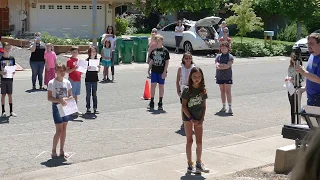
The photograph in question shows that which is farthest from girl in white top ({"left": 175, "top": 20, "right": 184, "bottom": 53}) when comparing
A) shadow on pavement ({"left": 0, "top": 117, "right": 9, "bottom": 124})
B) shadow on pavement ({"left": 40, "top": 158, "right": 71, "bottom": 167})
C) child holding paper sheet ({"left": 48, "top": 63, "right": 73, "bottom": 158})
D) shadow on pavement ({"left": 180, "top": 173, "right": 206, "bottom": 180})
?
shadow on pavement ({"left": 180, "top": 173, "right": 206, "bottom": 180})

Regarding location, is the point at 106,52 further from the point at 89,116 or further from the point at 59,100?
the point at 59,100

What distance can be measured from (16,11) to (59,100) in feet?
83.4

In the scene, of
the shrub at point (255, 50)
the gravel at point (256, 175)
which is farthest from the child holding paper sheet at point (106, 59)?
the gravel at point (256, 175)

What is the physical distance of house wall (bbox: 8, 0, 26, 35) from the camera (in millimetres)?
33384

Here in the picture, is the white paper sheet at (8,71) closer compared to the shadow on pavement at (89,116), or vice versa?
the shadow on pavement at (89,116)

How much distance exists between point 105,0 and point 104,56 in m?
15.3

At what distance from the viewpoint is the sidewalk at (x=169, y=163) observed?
8.41 metres

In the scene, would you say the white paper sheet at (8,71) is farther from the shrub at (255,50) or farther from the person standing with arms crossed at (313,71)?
the shrub at (255,50)

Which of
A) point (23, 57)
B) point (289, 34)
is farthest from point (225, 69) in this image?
point (289, 34)

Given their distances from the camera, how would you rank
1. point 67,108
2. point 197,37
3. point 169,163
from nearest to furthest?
point 169,163, point 67,108, point 197,37

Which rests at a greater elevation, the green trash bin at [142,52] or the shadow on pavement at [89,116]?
the green trash bin at [142,52]

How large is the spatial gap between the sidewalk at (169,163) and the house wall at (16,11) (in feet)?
80.3

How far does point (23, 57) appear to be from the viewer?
82.0ft

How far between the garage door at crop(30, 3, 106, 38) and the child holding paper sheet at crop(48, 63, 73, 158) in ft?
76.9
